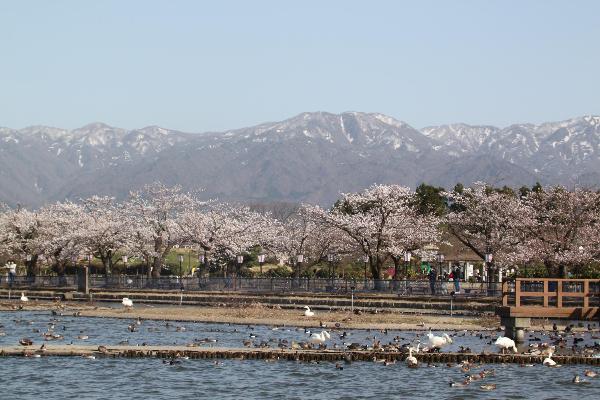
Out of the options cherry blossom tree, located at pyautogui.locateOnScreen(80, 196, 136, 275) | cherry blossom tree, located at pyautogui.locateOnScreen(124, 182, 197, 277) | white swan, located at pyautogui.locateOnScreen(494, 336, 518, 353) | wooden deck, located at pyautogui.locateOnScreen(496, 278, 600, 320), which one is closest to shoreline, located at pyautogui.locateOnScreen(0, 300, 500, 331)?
wooden deck, located at pyautogui.locateOnScreen(496, 278, 600, 320)

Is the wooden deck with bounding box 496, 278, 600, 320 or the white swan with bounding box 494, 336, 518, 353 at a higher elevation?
the wooden deck with bounding box 496, 278, 600, 320

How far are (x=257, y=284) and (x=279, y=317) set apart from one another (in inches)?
672

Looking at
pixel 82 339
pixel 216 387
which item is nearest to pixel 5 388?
pixel 216 387

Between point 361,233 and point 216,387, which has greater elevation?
point 361,233

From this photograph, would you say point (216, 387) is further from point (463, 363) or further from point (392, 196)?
point (392, 196)

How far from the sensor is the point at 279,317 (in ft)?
177

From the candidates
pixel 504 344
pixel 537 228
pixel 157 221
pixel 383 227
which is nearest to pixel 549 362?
pixel 504 344

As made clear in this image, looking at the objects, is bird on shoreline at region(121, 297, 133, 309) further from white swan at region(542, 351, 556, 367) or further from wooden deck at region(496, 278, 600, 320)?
white swan at region(542, 351, 556, 367)

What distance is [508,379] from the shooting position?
32688 millimetres

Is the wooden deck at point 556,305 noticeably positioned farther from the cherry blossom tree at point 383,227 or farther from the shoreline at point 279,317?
the cherry blossom tree at point 383,227

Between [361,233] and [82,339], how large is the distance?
1427 inches

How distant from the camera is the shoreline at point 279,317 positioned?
49031mm

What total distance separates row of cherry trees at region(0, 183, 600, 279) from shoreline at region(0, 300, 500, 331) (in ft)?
48.9

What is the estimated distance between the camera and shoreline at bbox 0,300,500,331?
49.0 metres
